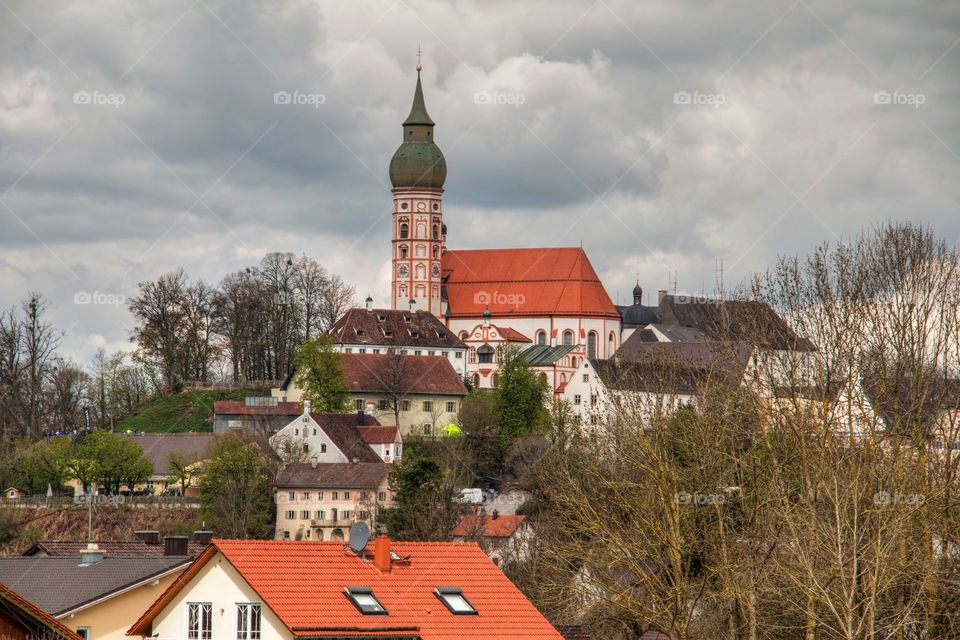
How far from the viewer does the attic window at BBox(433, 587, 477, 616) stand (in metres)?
27.6

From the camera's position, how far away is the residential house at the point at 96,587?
2978 centimetres

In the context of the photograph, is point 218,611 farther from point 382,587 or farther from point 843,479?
point 843,479

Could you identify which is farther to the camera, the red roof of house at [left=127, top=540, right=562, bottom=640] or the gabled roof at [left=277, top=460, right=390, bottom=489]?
the gabled roof at [left=277, top=460, right=390, bottom=489]

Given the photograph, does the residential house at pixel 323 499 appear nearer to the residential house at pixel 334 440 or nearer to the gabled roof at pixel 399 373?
the residential house at pixel 334 440

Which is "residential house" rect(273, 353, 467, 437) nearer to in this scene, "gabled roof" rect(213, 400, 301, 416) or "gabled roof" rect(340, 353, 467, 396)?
"gabled roof" rect(340, 353, 467, 396)

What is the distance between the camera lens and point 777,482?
3388cm

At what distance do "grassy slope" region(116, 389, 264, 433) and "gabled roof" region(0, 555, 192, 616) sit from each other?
6796 centimetres

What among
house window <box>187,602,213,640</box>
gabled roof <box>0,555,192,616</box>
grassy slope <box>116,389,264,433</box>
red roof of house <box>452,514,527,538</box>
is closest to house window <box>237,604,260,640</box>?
house window <box>187,602,213,640</box>

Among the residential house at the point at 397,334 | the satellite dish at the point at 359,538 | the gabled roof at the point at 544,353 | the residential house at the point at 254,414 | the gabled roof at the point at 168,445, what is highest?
the residential house at the point at 397,334

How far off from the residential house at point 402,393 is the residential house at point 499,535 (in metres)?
32.6

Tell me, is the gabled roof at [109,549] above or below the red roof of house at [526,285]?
below

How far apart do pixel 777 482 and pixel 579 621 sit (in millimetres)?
7102

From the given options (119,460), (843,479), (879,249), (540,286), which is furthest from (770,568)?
(540,286)

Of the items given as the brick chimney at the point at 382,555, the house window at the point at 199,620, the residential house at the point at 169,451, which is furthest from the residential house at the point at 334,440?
the house window at the point at 199,620
